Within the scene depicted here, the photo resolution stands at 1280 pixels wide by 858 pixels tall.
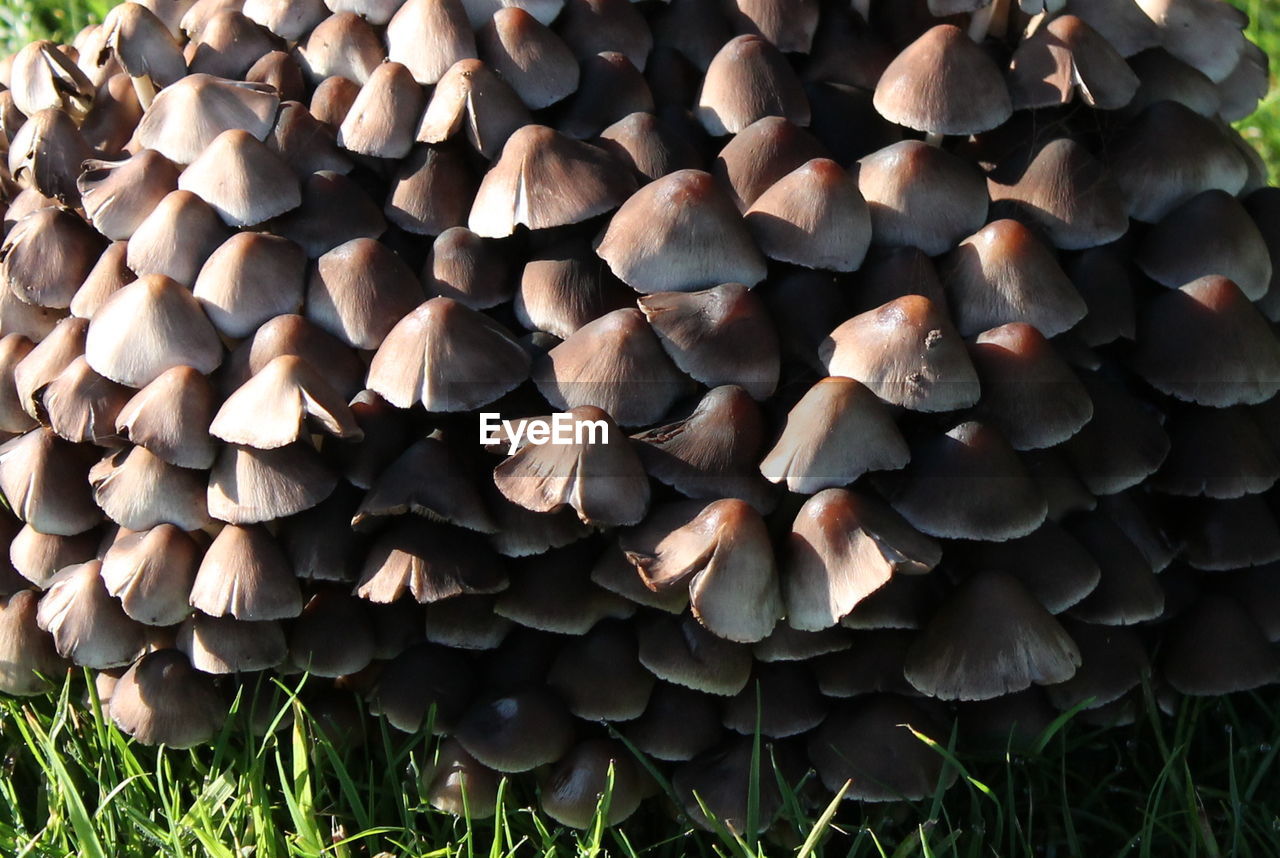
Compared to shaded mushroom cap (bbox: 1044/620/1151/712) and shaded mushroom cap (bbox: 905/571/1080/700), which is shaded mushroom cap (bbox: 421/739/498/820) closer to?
shaded mushroom cap (bbox: 905/571/1080/700)

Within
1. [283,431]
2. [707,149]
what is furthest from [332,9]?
[283,431]

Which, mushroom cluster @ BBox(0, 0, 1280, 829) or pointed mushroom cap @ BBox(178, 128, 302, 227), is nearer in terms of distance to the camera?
mushroom cluster @ BBox(0, 0, 1280, 829)

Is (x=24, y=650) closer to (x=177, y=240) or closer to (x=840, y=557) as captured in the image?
(x=177, y=240)

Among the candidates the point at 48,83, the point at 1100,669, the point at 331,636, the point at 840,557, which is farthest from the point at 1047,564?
the point at 48,83

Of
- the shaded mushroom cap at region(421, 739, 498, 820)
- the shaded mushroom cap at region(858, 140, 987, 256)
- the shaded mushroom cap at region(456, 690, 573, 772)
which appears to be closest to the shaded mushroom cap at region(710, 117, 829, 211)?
the shaded mushroom cap at region(858, 140, 987, 256)

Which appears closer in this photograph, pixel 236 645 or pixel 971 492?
pixel 971 492

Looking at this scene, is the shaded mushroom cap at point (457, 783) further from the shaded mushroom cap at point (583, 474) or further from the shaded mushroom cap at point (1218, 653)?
the shaded mushroom cap at point (1218, 653)

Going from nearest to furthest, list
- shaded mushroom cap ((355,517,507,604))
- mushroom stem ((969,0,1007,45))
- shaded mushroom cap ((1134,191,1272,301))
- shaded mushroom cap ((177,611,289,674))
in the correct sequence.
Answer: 1. shaded mushroom cap ((355,517,507,604))
2. shaded mushroom cap ((177,611,289,674))
3. shaded mushroom cap ((1134,191,1272,301))
4. mushroom stem ((969,0,1007,45))
